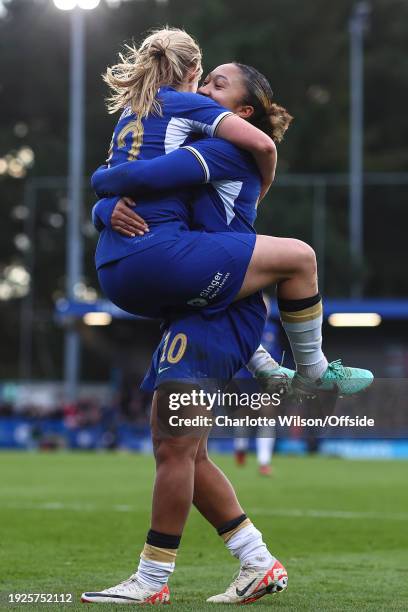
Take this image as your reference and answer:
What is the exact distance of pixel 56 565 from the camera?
23.0 feet

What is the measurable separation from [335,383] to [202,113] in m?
1.25

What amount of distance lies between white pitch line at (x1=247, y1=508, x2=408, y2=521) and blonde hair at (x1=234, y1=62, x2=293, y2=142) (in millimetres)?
5804

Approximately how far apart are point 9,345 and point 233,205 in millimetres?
44978

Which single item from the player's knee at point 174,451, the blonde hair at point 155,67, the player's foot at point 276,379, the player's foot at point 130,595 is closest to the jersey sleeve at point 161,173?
the blonde hair at point 155,67

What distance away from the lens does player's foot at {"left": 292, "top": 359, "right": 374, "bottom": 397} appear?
530 cm

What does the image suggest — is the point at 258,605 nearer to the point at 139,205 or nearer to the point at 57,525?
the point at 139,205

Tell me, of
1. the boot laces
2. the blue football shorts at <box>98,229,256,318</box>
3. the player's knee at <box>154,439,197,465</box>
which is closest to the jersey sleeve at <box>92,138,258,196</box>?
the blue football shorts at <box>98,229,256,318</box>

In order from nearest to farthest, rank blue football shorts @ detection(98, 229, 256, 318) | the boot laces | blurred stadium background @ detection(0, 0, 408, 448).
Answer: blue football shorts @ detection(98, 229, 256, 318) → the boot laces → blurred stadium background @ detection(0, 0, 408, 448)

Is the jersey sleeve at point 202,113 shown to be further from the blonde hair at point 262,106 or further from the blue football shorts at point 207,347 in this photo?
the blue football shorts at point 207,347

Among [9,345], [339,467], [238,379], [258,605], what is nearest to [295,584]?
[258,605]

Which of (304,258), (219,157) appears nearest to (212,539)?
(304,258)

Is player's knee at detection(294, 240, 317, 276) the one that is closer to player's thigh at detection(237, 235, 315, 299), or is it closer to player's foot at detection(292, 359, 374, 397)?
player's thigh at detection(237, 235, 315, 299)

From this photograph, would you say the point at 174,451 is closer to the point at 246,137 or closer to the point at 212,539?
the point at 246,137

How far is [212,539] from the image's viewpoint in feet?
28.8
